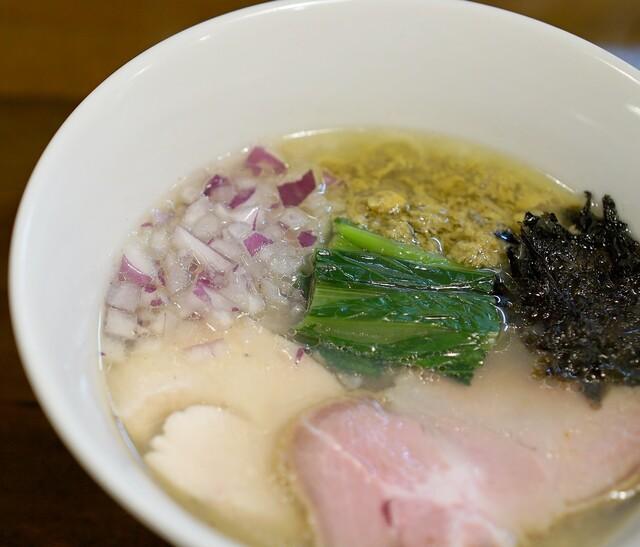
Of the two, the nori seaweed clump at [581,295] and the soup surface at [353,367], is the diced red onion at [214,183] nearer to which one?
the soup surface at [353,367]

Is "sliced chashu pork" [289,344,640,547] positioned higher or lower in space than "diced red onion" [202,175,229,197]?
lower

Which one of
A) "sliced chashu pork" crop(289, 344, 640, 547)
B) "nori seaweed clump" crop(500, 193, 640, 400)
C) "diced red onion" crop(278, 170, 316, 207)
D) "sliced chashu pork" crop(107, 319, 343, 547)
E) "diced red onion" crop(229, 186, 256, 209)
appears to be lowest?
"sliced chashu pork" crop(107, 319, 343, 547)

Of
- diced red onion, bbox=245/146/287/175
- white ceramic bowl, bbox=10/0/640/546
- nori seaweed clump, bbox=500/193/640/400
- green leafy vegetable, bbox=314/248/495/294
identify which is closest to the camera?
white ceramic bowl, bbox=10/0/640/546

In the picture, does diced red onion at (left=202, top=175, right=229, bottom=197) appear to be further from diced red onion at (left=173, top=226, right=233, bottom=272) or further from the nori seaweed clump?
the nori seaweed clump

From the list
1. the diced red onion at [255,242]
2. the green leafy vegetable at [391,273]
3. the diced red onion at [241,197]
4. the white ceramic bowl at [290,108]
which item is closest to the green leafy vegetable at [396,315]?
the green leafy vegetable at [391,273]

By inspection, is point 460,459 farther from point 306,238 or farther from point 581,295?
point 306,238

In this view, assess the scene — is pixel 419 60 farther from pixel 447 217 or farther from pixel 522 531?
pixel 522 531

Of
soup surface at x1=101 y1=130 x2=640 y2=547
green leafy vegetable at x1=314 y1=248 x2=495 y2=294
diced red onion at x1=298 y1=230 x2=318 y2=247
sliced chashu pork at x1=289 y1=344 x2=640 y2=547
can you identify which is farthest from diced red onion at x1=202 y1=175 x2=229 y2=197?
sliced chashu pork at x1=289 y1=344 x2=640 y2=547

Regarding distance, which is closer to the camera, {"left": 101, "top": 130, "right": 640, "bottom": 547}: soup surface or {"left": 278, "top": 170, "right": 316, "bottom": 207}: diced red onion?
{"left": 101, "top": 130, "right": 640, "bottom": 547}: soup surface
